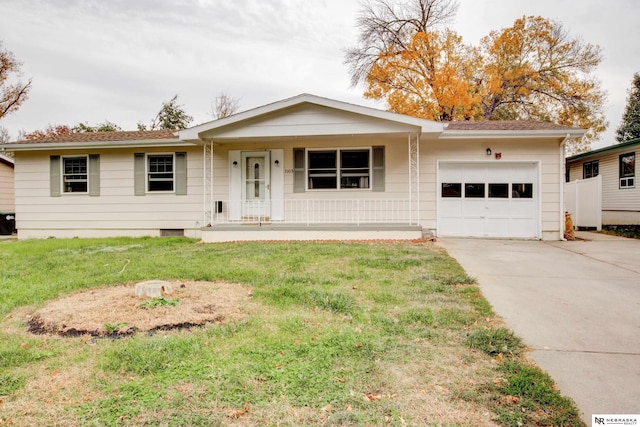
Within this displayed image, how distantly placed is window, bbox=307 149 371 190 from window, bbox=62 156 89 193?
7.26 meters

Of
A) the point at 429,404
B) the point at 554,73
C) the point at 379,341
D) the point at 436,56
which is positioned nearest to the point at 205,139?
the point at 379,341

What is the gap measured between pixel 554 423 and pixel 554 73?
2392 centimetres

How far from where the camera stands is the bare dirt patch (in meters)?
3.41

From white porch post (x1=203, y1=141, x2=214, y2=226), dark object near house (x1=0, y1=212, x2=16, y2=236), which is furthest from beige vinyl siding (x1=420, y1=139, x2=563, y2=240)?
dark object near house (x1=0, y1=212, x2=16, y2=236)

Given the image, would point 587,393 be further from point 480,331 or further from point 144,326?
point 144,326

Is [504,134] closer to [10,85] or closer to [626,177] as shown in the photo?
[626,177]

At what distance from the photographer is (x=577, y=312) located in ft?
12.6

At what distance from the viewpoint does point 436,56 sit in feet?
66.8

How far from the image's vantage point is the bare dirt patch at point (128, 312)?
134 inches

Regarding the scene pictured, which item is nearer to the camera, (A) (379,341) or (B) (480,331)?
(A) (379,341)

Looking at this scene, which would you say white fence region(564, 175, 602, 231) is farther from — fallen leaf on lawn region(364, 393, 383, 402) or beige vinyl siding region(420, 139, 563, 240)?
fallen leaf on lawn region(364, 393, 383, 402)

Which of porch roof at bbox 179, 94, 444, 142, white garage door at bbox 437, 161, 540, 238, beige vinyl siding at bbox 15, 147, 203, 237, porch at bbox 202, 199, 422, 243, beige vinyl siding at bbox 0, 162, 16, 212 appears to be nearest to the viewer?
porch roof at bbox 179, 94, 444, 142

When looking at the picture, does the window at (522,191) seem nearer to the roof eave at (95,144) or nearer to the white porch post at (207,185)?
the white porch post at (207,185)

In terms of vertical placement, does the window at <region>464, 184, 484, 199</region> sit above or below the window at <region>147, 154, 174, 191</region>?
below
